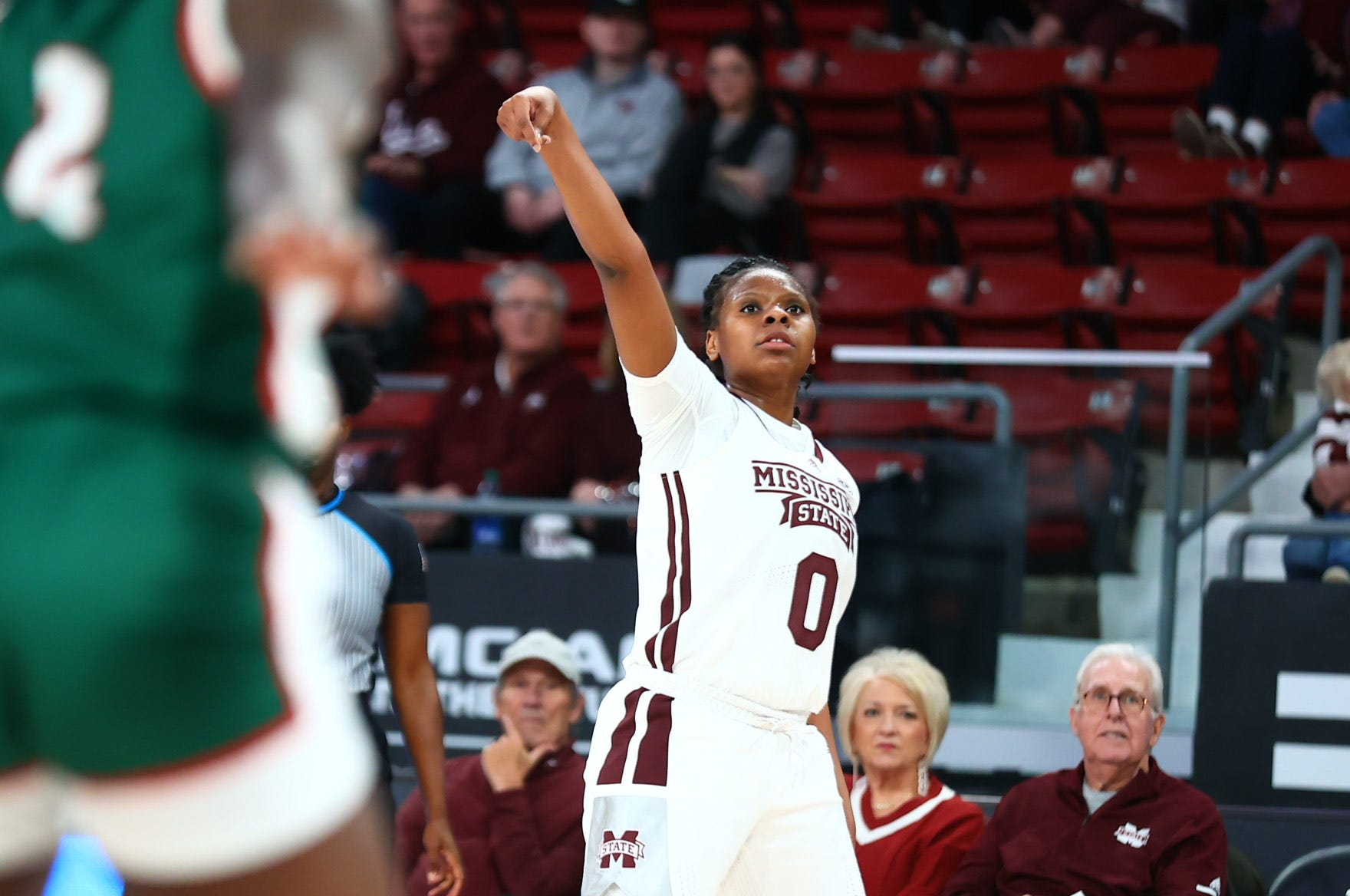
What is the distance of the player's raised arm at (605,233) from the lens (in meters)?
3.00

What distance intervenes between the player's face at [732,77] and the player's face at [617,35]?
0.49 meters

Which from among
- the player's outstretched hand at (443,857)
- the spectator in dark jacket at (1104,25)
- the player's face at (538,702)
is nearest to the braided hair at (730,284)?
the player's outstretched hand at (443,857)

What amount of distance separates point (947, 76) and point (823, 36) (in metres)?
1.29

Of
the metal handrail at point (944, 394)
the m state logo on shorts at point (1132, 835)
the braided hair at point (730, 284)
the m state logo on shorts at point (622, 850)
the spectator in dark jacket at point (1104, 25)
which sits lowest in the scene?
the m state logo on shorts at point (1132, 835)

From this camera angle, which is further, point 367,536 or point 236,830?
point 367,536

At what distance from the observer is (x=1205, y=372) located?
607cm

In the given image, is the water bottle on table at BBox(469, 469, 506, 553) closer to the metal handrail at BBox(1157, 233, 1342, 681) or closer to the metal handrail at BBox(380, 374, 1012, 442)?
the metal handrail at BBox(380, 374, 1012, 442)

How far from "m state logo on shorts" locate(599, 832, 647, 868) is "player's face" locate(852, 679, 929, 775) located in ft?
6.03

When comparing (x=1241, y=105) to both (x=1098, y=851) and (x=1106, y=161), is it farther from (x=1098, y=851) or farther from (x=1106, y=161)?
(x=1098, y=851)

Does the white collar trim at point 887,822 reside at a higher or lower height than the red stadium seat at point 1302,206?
lower

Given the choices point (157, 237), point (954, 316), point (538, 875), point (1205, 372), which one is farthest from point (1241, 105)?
point (157, 237)

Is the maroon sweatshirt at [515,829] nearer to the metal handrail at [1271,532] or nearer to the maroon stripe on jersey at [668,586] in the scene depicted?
the maroon stripe on jersey at [668,586]

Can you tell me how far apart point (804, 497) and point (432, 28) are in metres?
6.37

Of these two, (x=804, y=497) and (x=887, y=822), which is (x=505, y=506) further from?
(x=804, y=497)
